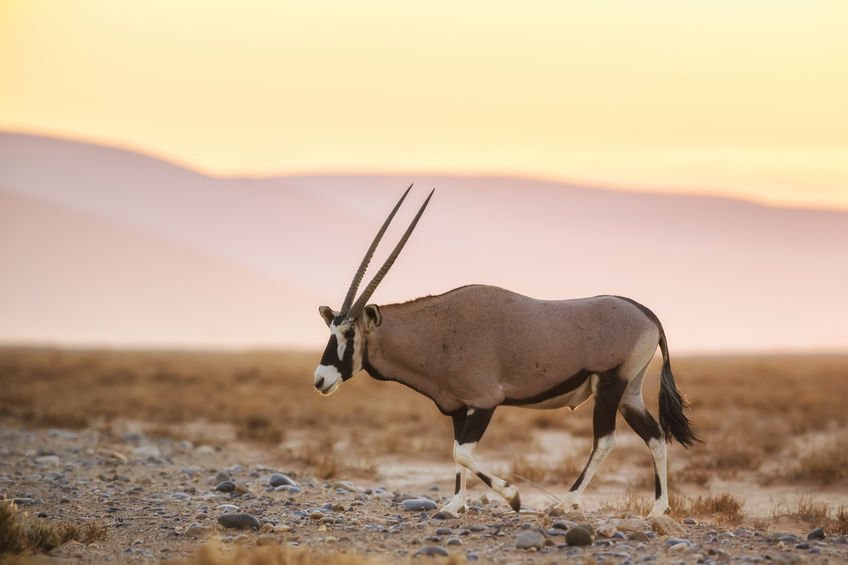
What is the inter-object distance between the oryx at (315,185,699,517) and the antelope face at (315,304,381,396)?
0.04 feet

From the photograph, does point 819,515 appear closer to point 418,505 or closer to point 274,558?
point 418,505

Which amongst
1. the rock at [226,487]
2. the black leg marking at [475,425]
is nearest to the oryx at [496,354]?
the black leg marking at [475,425]

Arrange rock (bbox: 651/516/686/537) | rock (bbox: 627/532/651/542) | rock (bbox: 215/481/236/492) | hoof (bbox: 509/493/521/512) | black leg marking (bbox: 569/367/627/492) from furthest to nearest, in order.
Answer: rock (bbox: 215/481/236/492), black leg marking (bbox: 569/367/627/492), hoof (bbox: 509/493/521/512), rock (bbox: 651/516/686/537), rock (bbox: 627/532/651/542)

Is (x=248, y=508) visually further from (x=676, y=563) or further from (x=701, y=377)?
(x=701, y=377)

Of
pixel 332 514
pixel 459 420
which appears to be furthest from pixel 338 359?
pixel 332 514

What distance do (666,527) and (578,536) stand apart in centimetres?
125

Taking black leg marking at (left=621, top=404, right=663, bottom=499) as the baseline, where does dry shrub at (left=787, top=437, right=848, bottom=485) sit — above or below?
below

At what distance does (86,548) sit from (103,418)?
1641cm

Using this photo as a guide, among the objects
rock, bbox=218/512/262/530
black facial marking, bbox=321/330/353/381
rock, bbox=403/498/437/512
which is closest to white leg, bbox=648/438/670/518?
rock, bbox=403/498/437/512

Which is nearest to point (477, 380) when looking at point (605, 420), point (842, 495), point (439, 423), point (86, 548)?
point (605, 420)

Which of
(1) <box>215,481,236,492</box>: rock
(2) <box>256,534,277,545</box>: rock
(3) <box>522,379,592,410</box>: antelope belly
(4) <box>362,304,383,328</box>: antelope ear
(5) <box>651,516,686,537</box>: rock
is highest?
(4) <box>362,304,383,328</box>: antelope ear

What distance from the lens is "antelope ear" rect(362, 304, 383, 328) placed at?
11.7 metres

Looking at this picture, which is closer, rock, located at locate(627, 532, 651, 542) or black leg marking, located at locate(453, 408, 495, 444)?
rock, located at locate(627, 532, 651, 542)

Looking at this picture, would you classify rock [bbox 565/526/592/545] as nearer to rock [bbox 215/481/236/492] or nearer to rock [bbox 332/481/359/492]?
rock [bbox 332/481/359/492]
